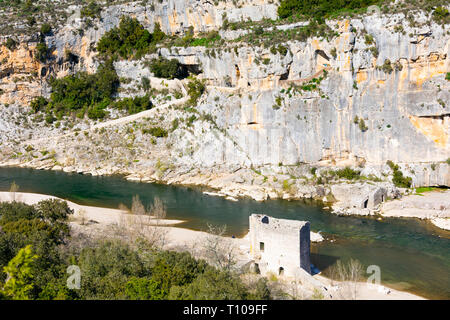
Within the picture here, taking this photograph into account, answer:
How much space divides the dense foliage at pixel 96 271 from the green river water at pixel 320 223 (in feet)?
32.4

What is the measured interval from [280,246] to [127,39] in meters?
44.7

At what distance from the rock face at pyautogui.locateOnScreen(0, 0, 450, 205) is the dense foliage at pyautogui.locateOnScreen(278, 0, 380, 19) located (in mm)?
2157

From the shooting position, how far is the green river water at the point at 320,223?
2573 cm

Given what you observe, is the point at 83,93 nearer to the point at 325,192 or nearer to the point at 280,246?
the point at 325,192

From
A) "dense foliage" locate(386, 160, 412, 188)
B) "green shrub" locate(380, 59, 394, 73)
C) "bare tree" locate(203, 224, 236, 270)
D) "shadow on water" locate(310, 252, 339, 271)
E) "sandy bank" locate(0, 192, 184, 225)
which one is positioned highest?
"green shrub" locate(380, 59, 394, 73)

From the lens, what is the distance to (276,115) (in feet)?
150

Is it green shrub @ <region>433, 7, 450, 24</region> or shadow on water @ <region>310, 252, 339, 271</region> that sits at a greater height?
green shrub @ <region>433, 7, 450, 24</region>

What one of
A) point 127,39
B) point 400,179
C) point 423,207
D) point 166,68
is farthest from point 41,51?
point 423,207

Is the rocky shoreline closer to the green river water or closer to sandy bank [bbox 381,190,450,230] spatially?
sandy bank [bbox 381,190,450,230]

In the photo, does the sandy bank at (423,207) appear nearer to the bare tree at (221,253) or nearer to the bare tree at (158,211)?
the bare tree at (221,253)

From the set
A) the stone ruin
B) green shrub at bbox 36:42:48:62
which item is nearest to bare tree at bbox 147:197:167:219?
the stone ruin

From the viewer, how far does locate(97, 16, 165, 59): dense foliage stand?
58844 millimetres

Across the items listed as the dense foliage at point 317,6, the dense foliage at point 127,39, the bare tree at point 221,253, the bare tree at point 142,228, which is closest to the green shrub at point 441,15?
the dense foliage at point 317,6

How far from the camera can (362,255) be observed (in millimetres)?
27828
